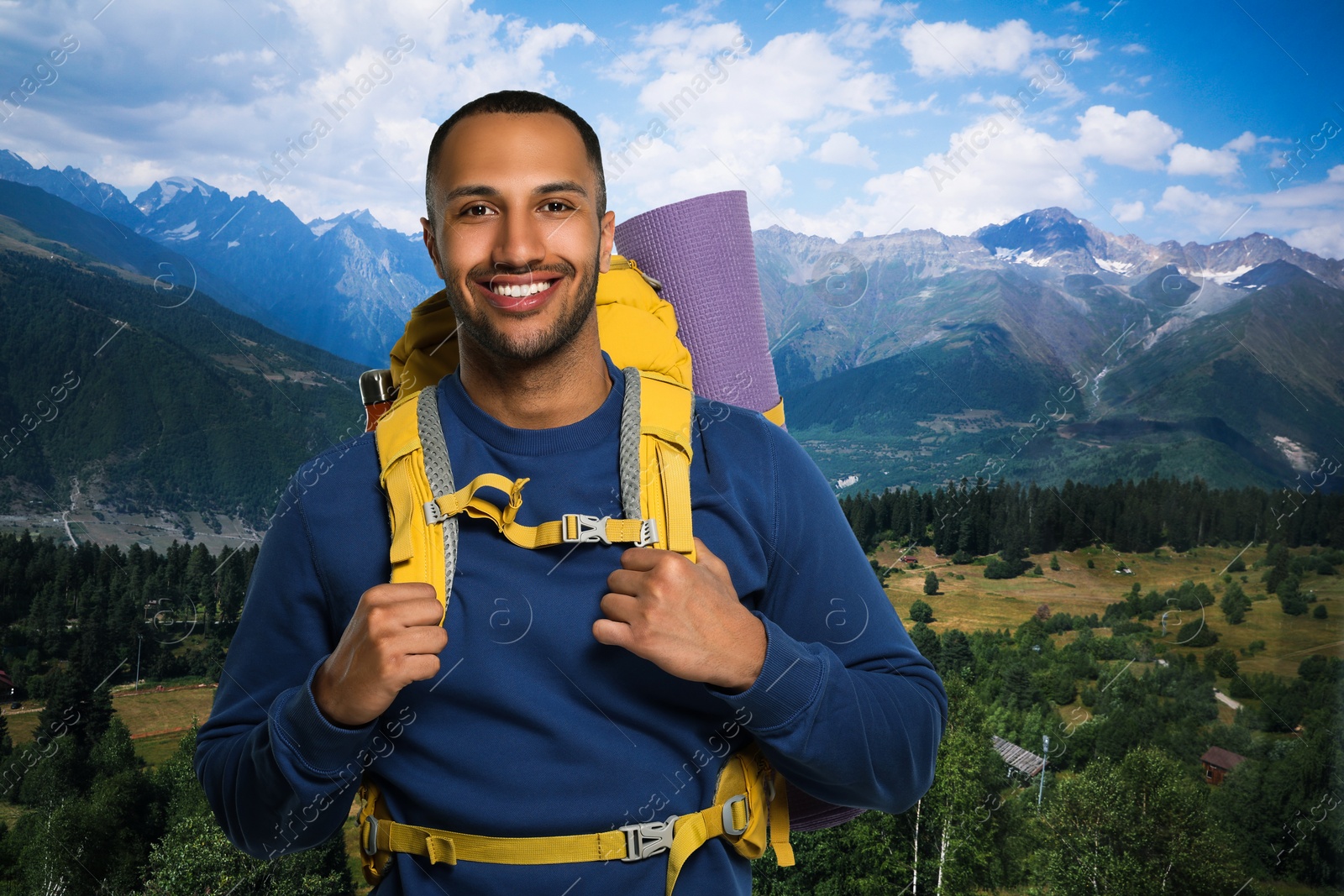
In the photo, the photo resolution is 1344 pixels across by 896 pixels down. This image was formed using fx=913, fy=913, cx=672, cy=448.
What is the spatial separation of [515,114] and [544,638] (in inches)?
43.2

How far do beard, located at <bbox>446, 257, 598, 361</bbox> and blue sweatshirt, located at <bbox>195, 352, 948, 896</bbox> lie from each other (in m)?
0.16

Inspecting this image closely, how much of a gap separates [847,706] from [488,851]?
697 millimetres

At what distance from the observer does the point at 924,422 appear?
4815 inches

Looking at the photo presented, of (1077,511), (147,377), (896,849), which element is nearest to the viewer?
(896,849)

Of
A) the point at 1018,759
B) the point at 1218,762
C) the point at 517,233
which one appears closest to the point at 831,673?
the point at 517,233

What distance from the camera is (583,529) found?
1678mm

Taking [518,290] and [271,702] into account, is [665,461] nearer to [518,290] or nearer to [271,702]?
[518,290]

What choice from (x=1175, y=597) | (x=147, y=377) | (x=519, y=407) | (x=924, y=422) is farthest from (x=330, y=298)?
(x=519, y=407)

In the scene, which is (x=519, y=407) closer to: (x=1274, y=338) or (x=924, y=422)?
(x=1274, y=338)

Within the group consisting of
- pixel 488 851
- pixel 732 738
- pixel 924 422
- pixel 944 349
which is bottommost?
pixel 488 851

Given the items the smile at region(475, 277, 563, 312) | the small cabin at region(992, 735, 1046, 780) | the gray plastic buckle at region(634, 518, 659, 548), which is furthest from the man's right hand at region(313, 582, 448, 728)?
the small cabin at region(992, 735, 1046, 780)

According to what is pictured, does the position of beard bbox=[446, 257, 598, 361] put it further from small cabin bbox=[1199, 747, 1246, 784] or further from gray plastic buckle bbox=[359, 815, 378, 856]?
small cabin bbox=[1199, 747, 1246, 784]

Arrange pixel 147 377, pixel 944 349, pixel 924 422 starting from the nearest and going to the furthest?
1. pixel 147 377
2. pixel 924 422
3. pixel 944 349

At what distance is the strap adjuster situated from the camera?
165 centimetres
